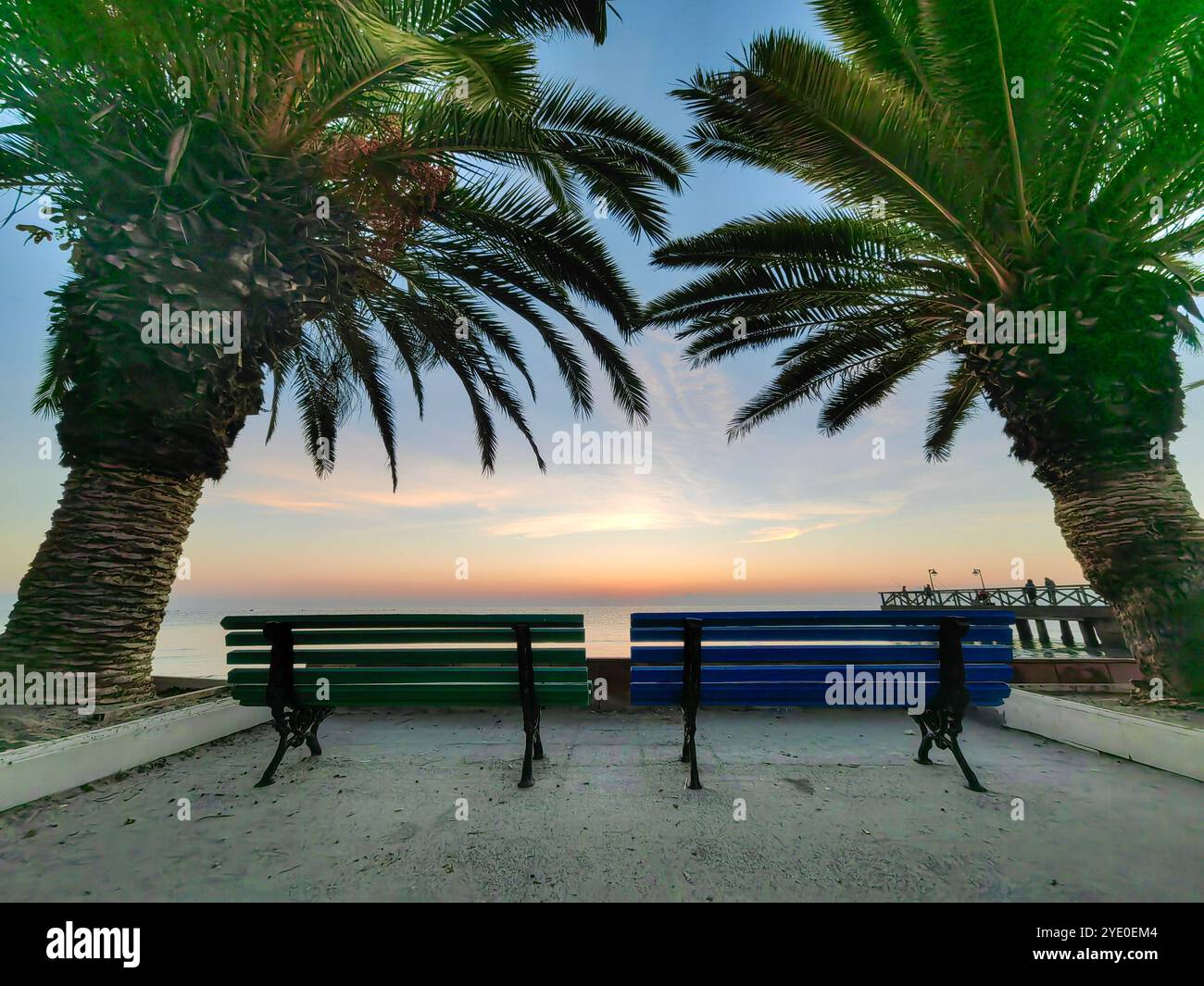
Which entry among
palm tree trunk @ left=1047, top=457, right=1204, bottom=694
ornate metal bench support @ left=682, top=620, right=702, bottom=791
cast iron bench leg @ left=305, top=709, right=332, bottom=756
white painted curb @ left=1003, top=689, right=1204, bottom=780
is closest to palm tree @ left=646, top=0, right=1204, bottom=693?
palm tree trunk @ left=1047, top=457, right=1204, bottom=694

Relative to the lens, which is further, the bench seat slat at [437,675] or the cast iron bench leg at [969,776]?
the bench seat slat at [437,675]

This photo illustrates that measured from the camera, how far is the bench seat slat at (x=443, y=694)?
274 centimetres

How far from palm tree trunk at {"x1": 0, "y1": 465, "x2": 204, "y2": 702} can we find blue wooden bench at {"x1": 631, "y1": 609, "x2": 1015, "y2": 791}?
3843 millimetres

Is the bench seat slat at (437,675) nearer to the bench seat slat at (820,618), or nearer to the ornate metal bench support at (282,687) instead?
the ornate metal bench support at (282,687)

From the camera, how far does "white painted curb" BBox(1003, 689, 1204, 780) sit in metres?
2.60

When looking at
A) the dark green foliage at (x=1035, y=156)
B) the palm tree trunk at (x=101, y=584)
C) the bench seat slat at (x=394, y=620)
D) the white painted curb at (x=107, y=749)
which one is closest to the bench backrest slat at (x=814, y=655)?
the bench seat slat at (x=394, y=620)

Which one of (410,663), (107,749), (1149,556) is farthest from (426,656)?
(1149,556)

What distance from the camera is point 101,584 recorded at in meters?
3.48

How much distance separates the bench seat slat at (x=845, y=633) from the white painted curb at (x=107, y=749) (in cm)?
304

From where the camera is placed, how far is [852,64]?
461 centimetres

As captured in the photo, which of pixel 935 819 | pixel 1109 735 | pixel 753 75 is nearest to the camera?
pixel 935 819
